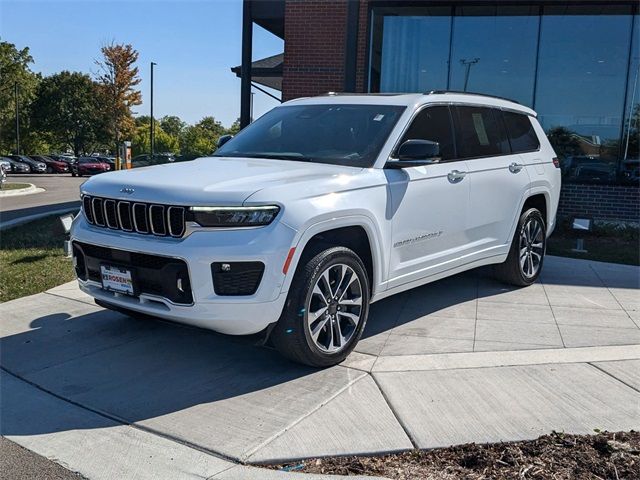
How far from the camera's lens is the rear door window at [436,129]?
17.3ft

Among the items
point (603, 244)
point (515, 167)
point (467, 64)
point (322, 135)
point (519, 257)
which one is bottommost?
point (603, 244)

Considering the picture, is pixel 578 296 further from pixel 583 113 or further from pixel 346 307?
pixel 583 113

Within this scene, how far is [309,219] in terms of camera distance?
4062mm

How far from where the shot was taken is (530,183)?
6.57 m

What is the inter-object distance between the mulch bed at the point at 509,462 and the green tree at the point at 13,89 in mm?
60132

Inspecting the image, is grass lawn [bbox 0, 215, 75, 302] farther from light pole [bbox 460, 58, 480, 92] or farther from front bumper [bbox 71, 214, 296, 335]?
light pole [bbox 460, 58, 480, 92]

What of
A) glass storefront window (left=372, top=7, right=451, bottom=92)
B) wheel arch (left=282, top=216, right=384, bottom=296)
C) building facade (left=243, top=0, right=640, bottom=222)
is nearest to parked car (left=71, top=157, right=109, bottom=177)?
building facade (left=243, top=0, right=640, bottom=222)

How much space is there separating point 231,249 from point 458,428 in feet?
5.51

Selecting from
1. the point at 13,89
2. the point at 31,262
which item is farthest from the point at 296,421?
the point at 13,89

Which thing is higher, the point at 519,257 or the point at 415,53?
the point at 415,53

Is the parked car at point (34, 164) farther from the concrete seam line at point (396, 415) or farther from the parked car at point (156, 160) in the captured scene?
the concrete seam line at point (396, 415)

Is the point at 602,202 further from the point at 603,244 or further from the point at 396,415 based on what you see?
the point at 396,415

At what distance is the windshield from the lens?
499 cm

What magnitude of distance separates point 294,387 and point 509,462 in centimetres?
148
